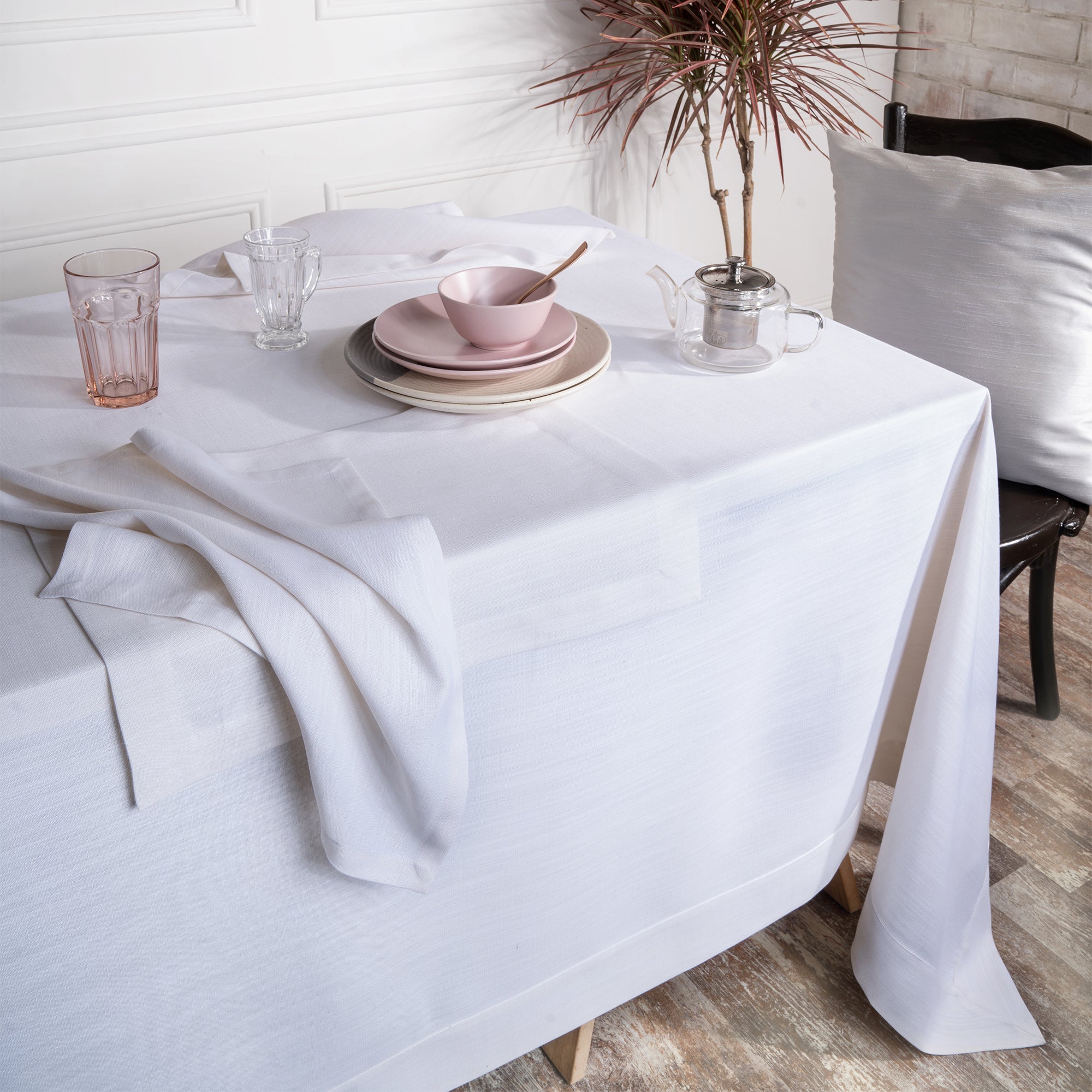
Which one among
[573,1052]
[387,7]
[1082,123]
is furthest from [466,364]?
[1082,123]

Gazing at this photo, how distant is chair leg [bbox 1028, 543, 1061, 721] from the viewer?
5.47ft

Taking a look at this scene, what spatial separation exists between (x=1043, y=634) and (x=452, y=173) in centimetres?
164

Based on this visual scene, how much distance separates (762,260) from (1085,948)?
86.4 inches

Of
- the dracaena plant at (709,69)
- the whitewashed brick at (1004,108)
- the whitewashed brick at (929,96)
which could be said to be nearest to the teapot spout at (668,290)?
the dracaena plant at (709,69)

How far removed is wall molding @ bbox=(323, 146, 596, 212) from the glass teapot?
1.38 m

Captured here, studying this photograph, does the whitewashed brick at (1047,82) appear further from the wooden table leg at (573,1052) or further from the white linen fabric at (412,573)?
the wooden table leg at (573,1052)

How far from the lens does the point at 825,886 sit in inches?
56.3

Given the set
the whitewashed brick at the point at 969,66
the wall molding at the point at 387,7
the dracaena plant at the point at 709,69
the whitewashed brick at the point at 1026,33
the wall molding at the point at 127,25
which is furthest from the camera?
the whitewashed brick at the point at 969,66

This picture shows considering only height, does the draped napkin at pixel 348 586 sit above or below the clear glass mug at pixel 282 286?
below

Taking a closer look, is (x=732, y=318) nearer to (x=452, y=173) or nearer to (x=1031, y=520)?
(x=1031, y=520)

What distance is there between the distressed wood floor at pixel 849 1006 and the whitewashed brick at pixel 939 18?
6.91 feet

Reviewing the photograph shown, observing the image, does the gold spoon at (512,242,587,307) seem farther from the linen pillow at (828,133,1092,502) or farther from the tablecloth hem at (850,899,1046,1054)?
the tablecloth hem at (850,899,1046,1054)

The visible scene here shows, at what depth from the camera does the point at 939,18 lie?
116 inches

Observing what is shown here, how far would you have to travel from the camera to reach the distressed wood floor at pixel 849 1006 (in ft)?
4.20
